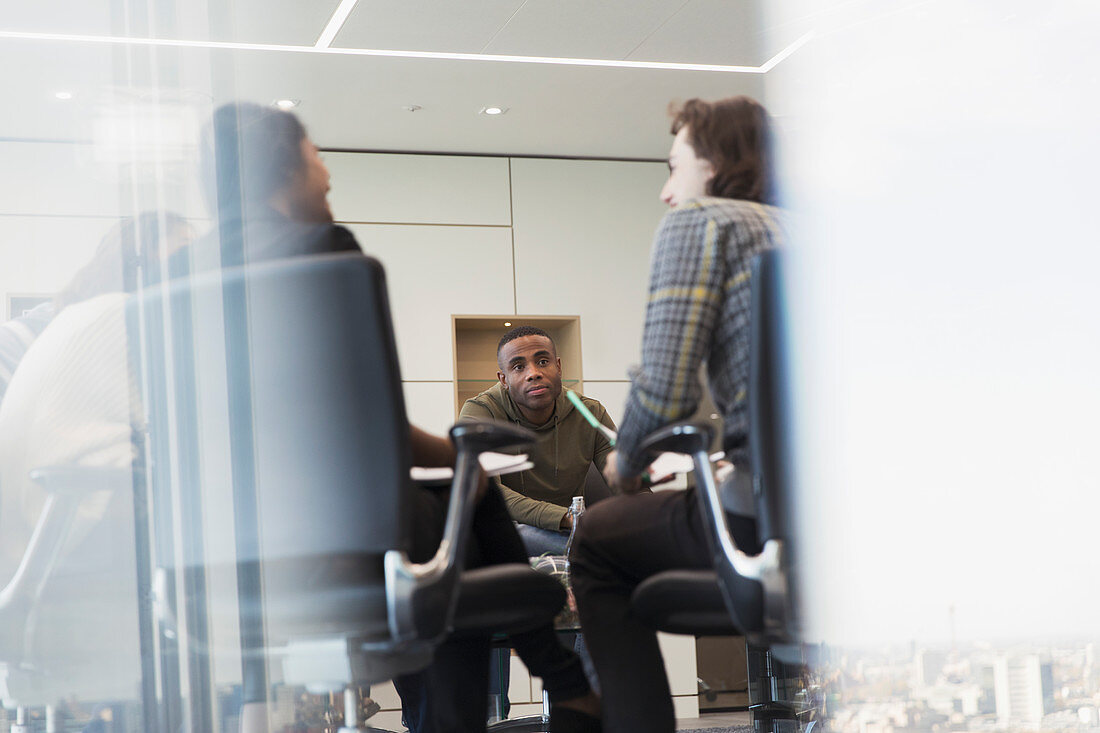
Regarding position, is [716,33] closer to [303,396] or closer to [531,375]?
[303,396]

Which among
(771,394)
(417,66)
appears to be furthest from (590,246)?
(771,394)

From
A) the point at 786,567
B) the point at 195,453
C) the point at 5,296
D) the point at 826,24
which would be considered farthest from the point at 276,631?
the point at 826,24

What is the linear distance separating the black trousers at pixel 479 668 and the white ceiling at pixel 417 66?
0.59 meters

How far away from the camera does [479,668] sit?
1694 millimetres

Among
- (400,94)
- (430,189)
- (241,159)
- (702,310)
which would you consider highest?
(400,94)

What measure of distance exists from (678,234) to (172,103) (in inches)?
24.9

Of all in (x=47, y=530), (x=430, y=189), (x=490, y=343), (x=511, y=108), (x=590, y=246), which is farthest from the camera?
(x=490, y=343)

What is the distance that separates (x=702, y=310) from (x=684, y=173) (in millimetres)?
283

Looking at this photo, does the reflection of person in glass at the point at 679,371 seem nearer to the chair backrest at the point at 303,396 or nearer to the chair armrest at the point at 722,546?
the chair armrest at the point at 722,546

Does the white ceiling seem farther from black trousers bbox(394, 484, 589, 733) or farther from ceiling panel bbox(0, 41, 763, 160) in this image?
black trousers bbox(394, 484, 589, 733)

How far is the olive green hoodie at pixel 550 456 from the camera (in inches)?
108

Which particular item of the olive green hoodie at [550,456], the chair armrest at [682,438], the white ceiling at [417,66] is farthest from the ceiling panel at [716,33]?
the olive green hoodie at [550,456]

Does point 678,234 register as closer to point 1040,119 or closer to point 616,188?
point 1040,119

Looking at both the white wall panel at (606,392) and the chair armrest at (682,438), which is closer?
the chair armrest at (682,438)
